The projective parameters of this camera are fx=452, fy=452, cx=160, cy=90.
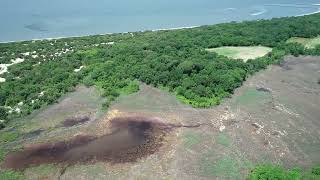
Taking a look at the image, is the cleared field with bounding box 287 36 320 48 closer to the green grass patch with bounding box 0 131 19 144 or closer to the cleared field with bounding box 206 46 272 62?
the cleared field with bounding box 206 46 272 62

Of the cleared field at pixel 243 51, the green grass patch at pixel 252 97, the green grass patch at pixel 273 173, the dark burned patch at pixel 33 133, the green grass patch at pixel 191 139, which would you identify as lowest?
the green grass patch at pixel 273 173

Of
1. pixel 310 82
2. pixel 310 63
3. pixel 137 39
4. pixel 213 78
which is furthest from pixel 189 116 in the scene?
pixel 137 39

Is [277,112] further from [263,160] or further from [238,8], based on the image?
[238,8]

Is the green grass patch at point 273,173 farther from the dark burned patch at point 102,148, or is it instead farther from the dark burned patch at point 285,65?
the dark burned patch at point 285,65

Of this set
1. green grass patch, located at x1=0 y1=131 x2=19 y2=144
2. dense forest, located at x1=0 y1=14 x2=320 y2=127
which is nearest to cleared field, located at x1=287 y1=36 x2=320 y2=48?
dense forest, located at x1=0 y1=14 x2=320 y2=127

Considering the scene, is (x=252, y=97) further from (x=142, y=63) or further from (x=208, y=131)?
(x=142, y=63)

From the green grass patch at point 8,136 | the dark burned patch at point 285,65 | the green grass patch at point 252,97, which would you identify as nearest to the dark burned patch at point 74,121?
the green grass patch at point 8,136

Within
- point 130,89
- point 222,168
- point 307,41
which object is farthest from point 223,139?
point 307,41
